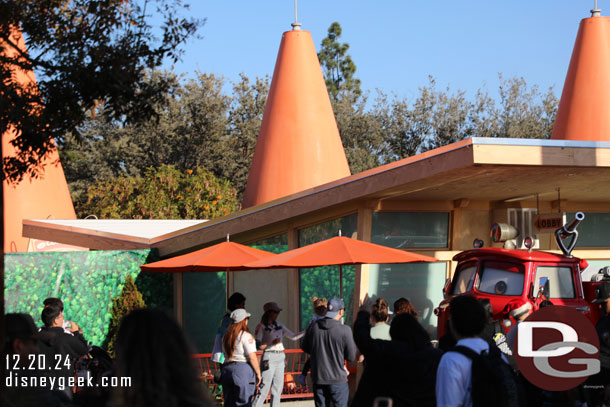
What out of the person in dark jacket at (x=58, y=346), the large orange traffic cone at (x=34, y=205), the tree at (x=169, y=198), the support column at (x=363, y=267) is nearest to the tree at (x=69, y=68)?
the person in dark jacket at (x=58, y=346)

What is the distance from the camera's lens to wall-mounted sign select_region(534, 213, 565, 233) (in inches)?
479

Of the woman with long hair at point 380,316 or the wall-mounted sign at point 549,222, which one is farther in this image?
the wall-mounted sign at point 549,222

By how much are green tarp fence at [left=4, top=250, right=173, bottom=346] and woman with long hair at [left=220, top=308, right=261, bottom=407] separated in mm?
7317

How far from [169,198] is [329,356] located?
23.3 meters

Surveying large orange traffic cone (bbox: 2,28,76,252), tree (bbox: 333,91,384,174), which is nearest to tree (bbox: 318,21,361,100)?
tree (bbox: 333,91,384,174)

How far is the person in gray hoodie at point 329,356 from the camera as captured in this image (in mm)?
7637

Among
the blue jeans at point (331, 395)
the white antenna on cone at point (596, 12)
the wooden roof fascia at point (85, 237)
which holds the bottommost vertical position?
the blue jeans at point (331, 395)

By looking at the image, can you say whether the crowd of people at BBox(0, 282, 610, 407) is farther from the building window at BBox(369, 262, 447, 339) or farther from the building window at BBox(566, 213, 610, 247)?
the building window at BBox(566, 213, 610, 247)

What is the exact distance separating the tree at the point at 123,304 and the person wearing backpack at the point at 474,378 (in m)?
11.1

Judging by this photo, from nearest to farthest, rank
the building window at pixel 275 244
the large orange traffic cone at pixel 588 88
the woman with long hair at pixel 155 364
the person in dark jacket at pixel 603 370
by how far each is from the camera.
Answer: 1. the woman with long hair at pixel 155 364
2. the person in dark jacket at pixel 603 370
3. the building window at pixel 275 244
4. the large orange traffic cone at pixel 588 88

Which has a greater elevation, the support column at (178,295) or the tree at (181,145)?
the tree at (181,145)

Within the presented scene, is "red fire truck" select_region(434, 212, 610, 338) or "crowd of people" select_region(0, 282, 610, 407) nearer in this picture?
"crowd of people" select_region(0, 282, 610, 407)

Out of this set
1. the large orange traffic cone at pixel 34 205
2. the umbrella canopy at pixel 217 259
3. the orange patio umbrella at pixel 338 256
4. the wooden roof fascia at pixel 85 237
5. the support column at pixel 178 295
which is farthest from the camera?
the large orange traffic cone at pixel 34 205

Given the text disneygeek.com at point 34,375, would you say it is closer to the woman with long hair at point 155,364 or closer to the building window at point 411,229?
the woman with long hair at point 155,364
